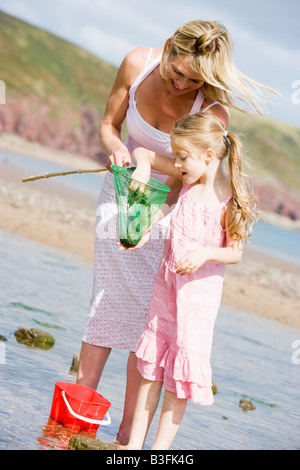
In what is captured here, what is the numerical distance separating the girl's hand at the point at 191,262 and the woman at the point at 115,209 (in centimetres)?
58

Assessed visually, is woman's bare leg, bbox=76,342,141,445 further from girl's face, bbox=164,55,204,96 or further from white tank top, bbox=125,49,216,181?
girl's face, bbox=164,55,204,96

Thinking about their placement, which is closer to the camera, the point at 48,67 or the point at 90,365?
the point at 90,365

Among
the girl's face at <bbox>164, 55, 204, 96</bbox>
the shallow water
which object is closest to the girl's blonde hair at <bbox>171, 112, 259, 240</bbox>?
the girl's face at <bbox>164, 55, 204, 96</bbox>

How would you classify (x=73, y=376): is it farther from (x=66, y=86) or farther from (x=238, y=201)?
(x=66, y=86)

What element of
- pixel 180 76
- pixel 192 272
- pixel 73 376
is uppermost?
pixel 180 76

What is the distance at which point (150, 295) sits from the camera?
409cm

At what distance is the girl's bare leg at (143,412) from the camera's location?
3.54 meters

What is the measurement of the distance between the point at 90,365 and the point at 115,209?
86 centimetres

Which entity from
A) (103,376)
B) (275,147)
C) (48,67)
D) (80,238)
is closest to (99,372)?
(103,376)

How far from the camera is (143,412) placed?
11.6 feet

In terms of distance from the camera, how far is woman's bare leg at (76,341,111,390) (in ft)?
13.4

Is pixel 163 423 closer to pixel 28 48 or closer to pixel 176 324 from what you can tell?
pixel 176 324

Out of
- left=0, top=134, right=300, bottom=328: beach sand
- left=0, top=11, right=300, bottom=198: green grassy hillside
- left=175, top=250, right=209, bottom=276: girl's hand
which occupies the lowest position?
left=0, top=11, right=300, bottom=198: green grassy hillside

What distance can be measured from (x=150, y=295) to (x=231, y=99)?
3.70ft
